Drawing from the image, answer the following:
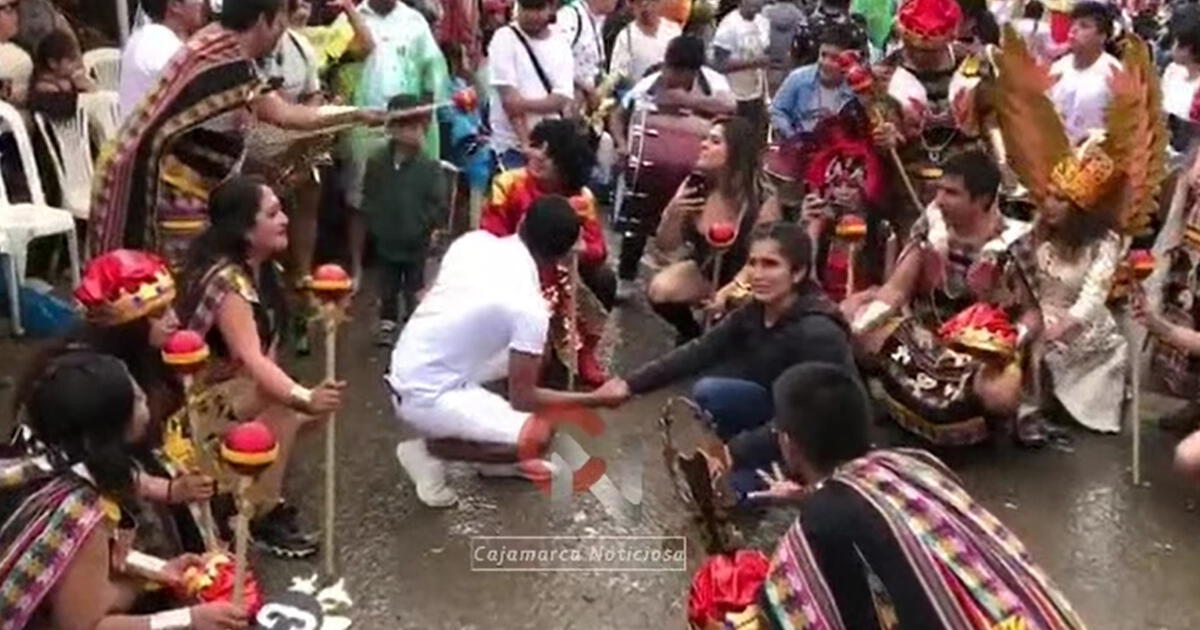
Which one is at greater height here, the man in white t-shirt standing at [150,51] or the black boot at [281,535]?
the man in white t-shirt standing at [150,51]

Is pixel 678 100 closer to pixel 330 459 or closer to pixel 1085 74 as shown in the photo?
pixel 1085 74

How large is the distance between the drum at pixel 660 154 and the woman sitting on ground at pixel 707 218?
0.22 metres

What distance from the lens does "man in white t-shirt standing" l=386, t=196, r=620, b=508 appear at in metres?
5.02

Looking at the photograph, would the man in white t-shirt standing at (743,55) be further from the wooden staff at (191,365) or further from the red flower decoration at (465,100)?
the wooden staff at (191,365)

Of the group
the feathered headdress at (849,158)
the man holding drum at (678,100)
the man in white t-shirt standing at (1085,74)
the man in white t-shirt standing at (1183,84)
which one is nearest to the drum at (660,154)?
the man holding drum at (678,100)

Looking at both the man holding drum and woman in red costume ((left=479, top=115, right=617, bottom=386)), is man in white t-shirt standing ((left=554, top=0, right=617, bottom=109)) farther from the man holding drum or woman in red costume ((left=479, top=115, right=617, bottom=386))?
woman in red costume ((left=479, top=115, right=617, bottom=386))

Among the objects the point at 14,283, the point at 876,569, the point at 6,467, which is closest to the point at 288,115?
the point at 14,283

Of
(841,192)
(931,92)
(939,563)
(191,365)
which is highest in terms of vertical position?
(931,92)

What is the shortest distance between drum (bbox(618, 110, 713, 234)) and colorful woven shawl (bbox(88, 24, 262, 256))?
207cm

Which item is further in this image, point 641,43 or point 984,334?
point 641,43

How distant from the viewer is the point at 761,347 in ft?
16.3

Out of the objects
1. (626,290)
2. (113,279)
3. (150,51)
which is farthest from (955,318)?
(113,279)

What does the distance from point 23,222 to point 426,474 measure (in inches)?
87.6

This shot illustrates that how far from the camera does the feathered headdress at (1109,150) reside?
19.1 feet
